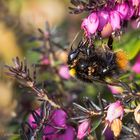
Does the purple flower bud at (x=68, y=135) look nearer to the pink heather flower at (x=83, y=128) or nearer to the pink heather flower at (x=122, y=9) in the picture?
the pink heather flower at (x=83, y=128)

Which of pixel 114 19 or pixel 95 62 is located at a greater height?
pixel 114 19

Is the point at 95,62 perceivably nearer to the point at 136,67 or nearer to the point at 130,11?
the point at 130,11

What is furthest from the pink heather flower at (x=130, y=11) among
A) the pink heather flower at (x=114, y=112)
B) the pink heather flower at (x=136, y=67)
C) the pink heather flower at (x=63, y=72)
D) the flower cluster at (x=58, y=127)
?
the pink heather flower at (x=63, y=72)

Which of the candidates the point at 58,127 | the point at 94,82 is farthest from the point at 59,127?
the point at 94,82

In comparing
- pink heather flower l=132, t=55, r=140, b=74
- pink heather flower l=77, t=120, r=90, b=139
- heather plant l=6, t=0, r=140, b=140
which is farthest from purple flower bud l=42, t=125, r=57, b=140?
pink heather flower l=132, t=55, r=140, b=74

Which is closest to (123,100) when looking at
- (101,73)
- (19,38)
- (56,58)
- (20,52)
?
(101,73)
